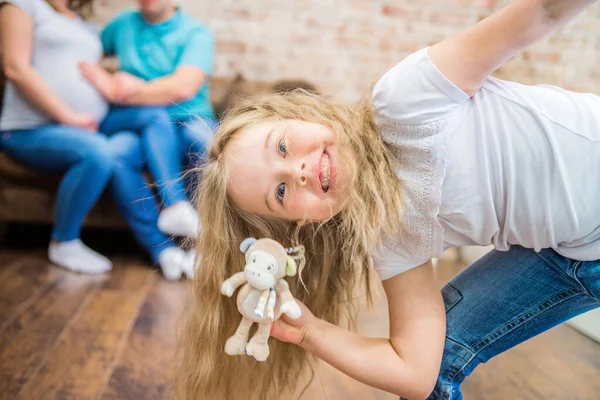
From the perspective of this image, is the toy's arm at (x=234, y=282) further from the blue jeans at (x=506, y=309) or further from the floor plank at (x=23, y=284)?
the floor plank at (x=23, y=284)

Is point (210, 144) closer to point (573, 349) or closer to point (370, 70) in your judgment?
point (573, 349)

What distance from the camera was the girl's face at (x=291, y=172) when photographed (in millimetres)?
891

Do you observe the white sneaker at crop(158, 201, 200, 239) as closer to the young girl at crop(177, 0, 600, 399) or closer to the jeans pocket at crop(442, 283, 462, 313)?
the young girl at crop(177, 0, 600, 399)

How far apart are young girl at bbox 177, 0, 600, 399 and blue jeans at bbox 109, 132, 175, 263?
1101mm

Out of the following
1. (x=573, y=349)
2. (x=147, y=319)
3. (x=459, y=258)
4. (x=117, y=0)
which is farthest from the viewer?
(x=117, y=0)

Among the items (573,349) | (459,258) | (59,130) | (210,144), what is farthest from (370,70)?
(210,144)

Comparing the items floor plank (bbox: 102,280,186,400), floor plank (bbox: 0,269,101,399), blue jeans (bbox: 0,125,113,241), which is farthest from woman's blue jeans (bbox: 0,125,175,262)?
floor plank (bbox: 102,280,186,400)

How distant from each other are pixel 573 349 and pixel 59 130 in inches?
73.3

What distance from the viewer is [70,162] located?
2057 millimetres

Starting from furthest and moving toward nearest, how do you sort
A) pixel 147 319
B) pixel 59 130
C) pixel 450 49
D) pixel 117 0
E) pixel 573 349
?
pixel 117 0, pixel 59 130, pixel 147 319, pixel 573 349, pixel 450 49

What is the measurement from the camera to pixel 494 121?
0.89m

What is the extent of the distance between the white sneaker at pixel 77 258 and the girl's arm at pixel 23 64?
46 centimetres

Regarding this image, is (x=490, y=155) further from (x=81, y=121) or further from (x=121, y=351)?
(x=81, y=121)

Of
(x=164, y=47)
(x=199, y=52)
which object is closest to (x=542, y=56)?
(x=199, y=52)
